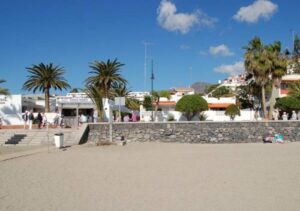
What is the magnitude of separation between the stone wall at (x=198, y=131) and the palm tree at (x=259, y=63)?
12758 millimetres

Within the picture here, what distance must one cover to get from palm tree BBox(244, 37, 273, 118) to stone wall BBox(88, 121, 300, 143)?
41.9ft

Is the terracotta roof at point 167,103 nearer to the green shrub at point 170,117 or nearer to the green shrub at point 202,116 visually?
the green shrub at point 170,117

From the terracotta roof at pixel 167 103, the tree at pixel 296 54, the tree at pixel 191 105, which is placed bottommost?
the tree at pixel 191 105

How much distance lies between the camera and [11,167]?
14.6 m

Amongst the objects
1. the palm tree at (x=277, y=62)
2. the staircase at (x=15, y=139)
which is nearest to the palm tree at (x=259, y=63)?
the palm tree at (x=277, y=62)

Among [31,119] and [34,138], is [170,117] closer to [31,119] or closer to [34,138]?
[31,119]

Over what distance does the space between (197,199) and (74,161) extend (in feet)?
28.9

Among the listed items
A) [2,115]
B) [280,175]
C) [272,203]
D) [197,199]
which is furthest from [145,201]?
[2,115]

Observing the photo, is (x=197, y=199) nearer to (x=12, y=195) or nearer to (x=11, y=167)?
(x=12, y=195)

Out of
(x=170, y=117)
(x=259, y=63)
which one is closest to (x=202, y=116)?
(x=170, y=117)

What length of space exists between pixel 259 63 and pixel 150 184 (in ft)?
115

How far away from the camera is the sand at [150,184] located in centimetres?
839

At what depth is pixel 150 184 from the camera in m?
10.8

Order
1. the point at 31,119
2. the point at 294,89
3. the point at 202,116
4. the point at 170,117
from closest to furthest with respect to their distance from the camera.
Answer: the point at 31,119
the point at 202,116
the point at 170,117
the point at 294,89
